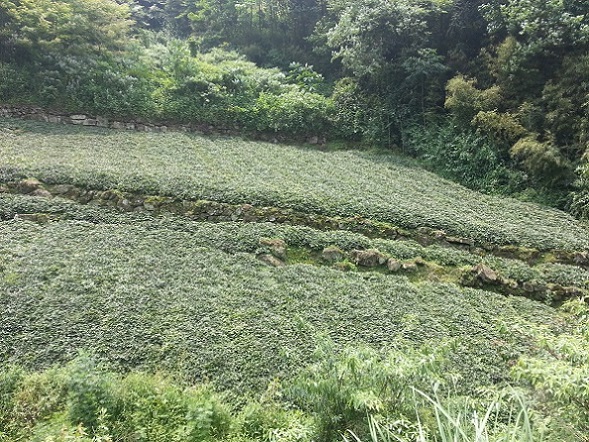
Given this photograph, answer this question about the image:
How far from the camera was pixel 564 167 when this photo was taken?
36.6ft

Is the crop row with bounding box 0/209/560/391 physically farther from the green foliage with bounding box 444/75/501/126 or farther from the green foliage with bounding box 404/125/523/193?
the green foliage with bounding box 444/75/501/126

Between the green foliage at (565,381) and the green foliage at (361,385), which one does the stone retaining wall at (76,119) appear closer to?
the green foliage at (361,385)

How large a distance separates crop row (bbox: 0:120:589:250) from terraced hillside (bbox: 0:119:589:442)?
56 mm

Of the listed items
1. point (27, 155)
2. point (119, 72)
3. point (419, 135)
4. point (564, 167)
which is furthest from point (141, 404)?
point (119, 72)

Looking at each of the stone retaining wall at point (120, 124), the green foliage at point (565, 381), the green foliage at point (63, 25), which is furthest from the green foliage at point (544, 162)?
the green foliage at point (63, 25)

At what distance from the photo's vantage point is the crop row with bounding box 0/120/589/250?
9977 millimetres

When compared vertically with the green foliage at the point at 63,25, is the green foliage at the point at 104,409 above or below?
below

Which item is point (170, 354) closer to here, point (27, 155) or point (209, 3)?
point (27, 155)

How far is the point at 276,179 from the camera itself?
37.8 feet

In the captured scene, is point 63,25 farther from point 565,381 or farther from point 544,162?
point 565,381

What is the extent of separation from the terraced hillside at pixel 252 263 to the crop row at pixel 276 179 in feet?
0.18

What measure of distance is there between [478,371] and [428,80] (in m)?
11.6

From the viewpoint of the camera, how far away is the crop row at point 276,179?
32.7 feet

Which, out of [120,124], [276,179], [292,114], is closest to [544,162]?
[276,179]
